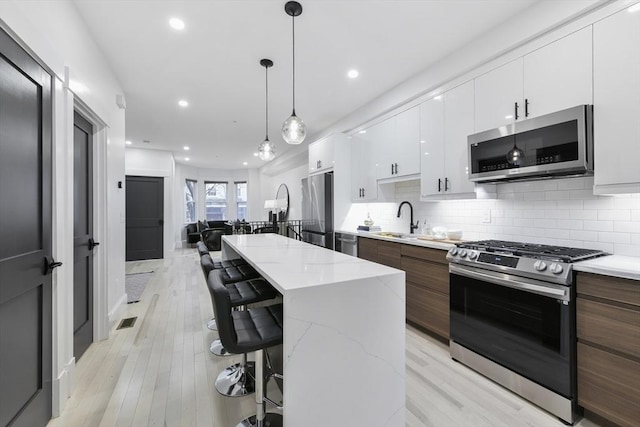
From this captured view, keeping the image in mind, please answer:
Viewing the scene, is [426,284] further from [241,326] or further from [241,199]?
[241,199]

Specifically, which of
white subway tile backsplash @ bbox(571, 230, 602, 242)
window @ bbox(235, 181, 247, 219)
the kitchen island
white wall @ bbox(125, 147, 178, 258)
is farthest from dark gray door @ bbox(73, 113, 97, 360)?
window @ bbox(235, 181, 247, 219)

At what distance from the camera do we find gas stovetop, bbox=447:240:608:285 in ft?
5.70

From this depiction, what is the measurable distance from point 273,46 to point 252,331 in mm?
2518

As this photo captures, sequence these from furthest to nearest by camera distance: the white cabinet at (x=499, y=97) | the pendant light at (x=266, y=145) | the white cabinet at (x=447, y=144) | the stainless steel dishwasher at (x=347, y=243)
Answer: the stainless steel dishwasher at (x=347, y=243), the pendant light at (x=266, y=145), the white cabinet at (x=447, y=144), the white cabinet at (x=499, y=97)

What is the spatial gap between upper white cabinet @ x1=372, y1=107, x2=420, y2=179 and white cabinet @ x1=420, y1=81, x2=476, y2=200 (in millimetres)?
132

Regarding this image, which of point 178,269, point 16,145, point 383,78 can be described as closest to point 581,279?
point 383,78

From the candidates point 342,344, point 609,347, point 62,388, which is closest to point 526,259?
point 609,347

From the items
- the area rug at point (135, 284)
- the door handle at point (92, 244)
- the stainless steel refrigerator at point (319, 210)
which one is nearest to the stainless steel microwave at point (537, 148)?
the stainless steel refrigerator at point (319, 210)

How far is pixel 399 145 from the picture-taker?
3592mm

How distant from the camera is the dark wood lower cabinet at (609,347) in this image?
1482 millimetres

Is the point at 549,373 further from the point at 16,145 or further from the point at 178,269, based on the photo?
the point at 178,269

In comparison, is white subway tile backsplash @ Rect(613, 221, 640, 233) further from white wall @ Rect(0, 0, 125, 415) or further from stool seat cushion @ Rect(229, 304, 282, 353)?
white wall @ Rect(0, 0, 125, 415)

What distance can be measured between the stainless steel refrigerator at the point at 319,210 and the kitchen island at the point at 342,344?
3.03 m

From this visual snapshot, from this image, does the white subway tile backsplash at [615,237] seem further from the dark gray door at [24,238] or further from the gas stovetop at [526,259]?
the dark gray door at [24,238]
